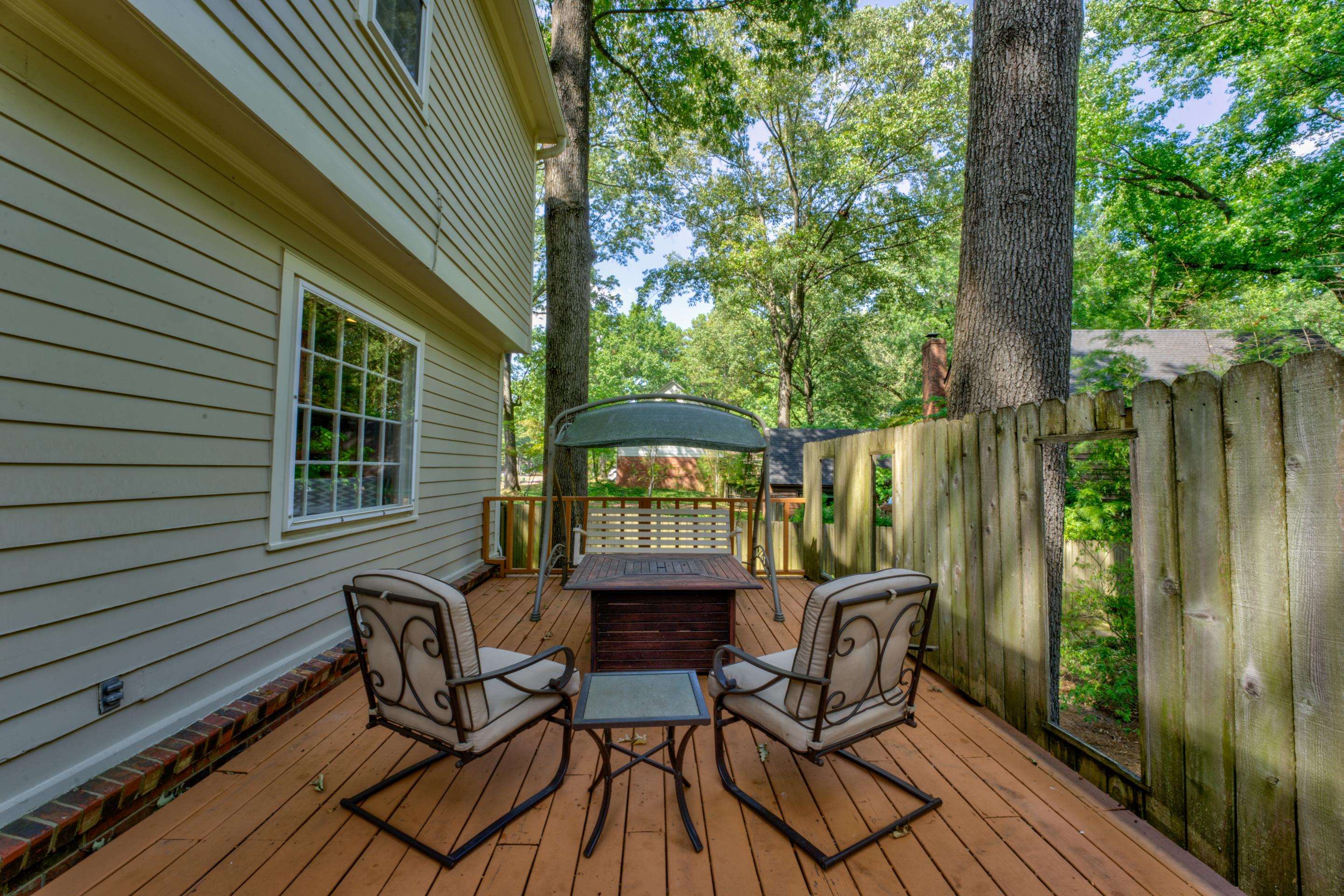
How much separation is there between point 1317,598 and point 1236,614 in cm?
21

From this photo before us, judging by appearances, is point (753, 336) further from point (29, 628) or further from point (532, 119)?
point (29, 628)

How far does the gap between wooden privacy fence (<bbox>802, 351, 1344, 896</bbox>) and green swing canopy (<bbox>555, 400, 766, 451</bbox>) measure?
194cm

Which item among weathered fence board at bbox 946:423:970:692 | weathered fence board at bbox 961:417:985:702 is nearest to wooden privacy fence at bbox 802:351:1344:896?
weathered fence board at bbox 961:417:985:702

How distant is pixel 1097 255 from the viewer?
16.1m

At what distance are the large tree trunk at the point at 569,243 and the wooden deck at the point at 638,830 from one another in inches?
154

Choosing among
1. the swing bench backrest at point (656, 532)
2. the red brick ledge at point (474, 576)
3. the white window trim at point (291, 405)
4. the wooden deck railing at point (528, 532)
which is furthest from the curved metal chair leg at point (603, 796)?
the wooden deck railing at point (528, 532)

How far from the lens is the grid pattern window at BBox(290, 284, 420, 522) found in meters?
3.15

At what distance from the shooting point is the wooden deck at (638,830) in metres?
1.69

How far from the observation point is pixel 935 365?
18016 mm

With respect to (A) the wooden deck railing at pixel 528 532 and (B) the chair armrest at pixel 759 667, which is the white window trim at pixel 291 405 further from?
(A) the wooden deck railing at pixel 528 532

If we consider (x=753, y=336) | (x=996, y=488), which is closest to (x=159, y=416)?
(x=996, y=488)

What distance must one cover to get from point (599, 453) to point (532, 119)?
17.9 m

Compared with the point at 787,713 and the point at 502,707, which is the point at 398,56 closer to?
the point at 502,707

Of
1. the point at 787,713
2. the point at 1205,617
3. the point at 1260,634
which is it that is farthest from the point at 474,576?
the point at 1260,634
